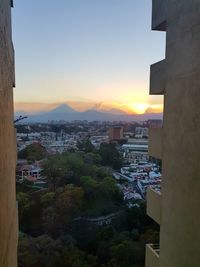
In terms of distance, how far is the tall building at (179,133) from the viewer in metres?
2.62

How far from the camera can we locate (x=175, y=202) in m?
3.10

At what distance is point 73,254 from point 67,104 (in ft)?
56.7

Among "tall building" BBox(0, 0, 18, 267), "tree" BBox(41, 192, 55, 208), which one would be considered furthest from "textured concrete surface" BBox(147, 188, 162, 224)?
"tree" BBox(41, 192, 55, 208)

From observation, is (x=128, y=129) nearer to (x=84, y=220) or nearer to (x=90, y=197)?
(x=90, y=197)

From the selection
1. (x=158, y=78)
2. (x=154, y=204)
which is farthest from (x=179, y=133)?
(x=154, y=204)

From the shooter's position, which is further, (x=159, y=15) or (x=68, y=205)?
(x=68, y=205)

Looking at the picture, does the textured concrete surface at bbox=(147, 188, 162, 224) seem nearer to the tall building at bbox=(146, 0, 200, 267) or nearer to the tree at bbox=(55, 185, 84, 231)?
the tall building at bbox=(146, 0, 200, 267)

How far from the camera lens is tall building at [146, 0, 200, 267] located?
262 centimetres

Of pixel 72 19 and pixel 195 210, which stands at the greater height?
pixel 72 19

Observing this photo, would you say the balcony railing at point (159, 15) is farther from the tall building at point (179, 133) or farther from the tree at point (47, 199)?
the tree at point (47, 199)

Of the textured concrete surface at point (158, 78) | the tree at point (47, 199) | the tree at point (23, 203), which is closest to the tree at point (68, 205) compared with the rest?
the tree at point (47, 199)

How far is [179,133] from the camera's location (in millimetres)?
2939

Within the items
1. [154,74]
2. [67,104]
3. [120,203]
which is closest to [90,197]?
[120,203]

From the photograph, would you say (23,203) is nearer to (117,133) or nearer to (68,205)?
(68,205)
